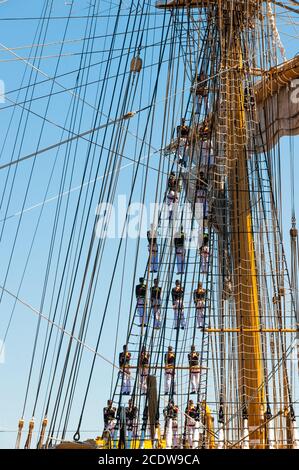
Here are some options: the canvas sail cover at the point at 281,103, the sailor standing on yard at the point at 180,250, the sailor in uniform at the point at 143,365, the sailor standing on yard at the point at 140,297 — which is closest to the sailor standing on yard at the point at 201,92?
the canvas sail cover at the point at 281,103

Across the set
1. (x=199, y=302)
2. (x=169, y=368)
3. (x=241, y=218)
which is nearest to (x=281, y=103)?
(x=241, y=218)

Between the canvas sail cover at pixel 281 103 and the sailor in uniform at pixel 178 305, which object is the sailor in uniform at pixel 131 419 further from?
the canvas sail cover at pixel 281 103

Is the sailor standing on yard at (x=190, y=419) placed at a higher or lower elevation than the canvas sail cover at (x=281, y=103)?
lower

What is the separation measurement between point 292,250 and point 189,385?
3.04 meters

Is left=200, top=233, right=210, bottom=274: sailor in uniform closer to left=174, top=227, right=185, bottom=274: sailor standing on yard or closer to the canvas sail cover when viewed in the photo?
left=174, top=227, right=185, bottom=274: sailor standing on yard

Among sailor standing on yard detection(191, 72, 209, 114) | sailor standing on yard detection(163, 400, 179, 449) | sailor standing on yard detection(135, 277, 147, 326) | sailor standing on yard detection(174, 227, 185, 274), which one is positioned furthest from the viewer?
sailor standing on yard detection(191, 72, 209, 114)

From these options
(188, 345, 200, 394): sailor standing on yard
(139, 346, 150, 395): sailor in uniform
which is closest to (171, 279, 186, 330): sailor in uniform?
(188, 345, 200, 394): sailor standing on yard

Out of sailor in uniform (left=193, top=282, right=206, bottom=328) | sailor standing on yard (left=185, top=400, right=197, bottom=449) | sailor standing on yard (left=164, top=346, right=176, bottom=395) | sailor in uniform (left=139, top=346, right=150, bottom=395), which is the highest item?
sailor in uniform (left=193, top=282, right=206, bottom=328)

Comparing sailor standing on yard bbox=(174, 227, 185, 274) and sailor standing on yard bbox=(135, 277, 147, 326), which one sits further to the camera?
sailor standing on yard bbox=(174, 227, 185, 274)

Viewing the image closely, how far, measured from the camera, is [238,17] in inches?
560

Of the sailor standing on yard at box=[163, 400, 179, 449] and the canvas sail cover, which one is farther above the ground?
the canvas sail cover

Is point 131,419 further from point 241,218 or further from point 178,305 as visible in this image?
point 241,218

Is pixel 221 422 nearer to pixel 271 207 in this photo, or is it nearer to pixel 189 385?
pixel 189 385
